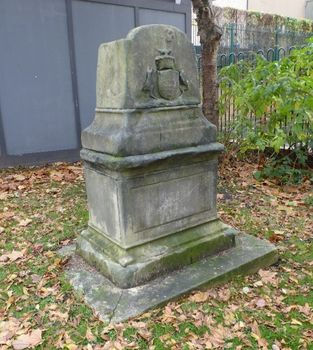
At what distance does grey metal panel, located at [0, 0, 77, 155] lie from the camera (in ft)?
19.8

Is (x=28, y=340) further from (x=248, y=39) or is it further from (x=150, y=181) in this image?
(x=248, y=39)

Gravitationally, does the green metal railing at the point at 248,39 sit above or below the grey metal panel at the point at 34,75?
above

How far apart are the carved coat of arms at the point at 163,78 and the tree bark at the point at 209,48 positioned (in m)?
2.79

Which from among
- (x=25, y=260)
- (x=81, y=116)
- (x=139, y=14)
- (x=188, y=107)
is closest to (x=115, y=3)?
(x=139, y=14)

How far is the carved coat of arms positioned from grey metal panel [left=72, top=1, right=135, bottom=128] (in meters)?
4.48

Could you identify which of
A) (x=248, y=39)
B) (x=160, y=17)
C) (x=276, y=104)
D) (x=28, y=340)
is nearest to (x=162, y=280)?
(x=28, y=340)

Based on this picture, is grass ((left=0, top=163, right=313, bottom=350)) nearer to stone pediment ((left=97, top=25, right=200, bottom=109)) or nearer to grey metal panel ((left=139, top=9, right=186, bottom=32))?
stone pediment ((left=97, top=25, right=200, bottom=109))

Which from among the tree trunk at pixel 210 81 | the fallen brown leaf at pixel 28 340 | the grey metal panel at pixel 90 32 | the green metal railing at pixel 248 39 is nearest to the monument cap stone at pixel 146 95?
the fallen brown leaf at pixel 28 340

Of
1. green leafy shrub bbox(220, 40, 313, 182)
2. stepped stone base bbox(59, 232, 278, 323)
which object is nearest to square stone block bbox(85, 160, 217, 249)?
stepped stone base bbox(59, 232, 278, 323)

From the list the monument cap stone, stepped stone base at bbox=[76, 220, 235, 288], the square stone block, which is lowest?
stepped stone base at bbox=[76, 220, 235, 288]

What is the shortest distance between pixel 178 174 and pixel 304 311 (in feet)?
4.53

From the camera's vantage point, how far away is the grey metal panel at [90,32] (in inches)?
261

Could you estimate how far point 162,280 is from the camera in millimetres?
2783

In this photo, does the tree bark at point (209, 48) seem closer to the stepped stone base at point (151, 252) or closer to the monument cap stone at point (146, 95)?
the monument cap stone at point (146, 95)
